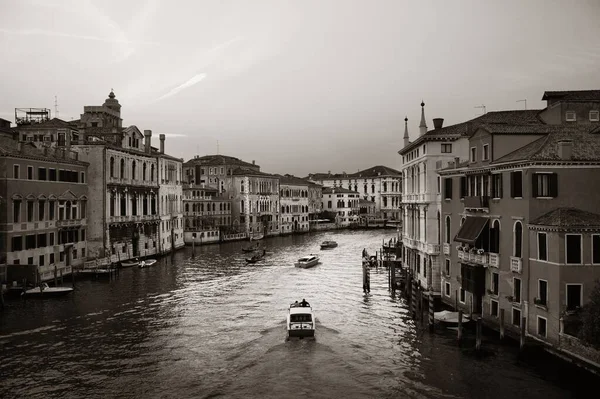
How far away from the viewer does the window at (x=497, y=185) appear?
65.5ft

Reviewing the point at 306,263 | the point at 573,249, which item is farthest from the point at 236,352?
the point at 306,263

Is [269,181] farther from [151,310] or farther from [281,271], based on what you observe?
[151,310]

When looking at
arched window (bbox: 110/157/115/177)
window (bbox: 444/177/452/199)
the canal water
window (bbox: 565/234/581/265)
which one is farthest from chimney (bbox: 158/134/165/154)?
window (bbox: 565/234/581/265)

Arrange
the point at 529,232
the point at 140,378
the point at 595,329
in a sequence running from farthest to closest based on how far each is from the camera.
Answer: the point at 529,232 → the point at 140,378 → the point at 595,329

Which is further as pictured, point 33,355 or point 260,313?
point 260,313

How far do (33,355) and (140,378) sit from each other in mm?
4747

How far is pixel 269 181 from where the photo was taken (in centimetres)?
7875

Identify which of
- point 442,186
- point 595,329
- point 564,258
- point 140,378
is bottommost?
point 140,378

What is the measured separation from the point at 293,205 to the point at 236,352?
222ft

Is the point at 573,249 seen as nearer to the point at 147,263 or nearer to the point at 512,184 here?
the point at 512,184

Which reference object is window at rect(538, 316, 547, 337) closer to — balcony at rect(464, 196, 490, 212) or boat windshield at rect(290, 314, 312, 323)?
balcony at rect(464, 196, 490, 212)

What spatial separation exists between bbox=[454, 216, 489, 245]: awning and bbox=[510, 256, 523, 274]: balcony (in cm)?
204

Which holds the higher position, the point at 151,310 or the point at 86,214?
the point at 86,214

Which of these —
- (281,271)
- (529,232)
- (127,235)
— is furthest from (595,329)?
(127,235)
